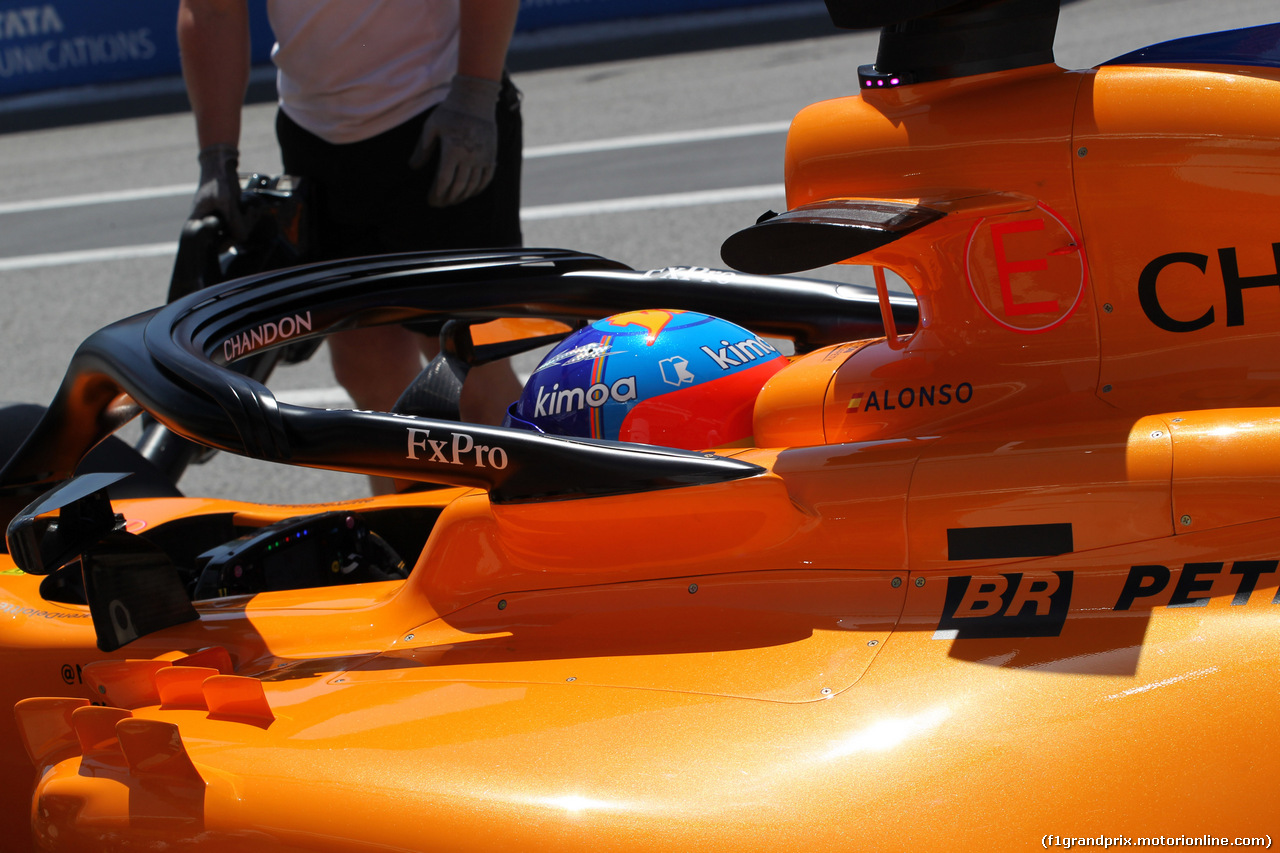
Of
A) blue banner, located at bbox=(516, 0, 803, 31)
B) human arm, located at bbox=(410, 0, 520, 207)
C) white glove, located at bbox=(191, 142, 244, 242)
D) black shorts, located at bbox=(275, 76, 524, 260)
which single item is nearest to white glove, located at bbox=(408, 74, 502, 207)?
human arm, located at bbox=(410, 0, 520, 207)

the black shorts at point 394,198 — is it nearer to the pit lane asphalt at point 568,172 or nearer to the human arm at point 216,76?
the human arm at point 216,76

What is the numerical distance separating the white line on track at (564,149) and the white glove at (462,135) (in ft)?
15.5

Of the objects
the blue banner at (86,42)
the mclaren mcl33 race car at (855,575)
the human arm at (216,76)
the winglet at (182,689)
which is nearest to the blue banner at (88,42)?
the blue banner at (86,42)

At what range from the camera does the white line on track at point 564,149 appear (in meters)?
7.36

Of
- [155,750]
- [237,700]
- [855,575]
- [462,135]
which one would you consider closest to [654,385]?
[855,575]

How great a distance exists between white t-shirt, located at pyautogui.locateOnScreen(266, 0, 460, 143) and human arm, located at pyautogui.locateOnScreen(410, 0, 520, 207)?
0.20m

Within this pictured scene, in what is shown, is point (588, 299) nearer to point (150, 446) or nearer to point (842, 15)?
point (842, 15)

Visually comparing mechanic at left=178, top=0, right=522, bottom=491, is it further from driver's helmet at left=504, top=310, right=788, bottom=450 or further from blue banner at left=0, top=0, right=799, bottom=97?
blue banner at left=0, top=0, right=799, bottom=97

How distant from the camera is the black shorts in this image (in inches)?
113

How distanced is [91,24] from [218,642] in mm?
12971

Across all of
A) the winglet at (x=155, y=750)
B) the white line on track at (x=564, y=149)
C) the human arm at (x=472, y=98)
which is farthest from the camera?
the white line on track at (x=564, y=149)

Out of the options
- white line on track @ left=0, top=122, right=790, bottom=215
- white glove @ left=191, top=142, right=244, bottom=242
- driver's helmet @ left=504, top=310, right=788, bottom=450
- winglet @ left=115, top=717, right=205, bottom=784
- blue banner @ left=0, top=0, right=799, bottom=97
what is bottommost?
winglet @ left=115, top=717, right=205, bottom=784

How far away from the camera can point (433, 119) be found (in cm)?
267

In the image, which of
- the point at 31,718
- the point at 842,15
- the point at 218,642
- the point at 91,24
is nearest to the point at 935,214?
the point at 842,15
